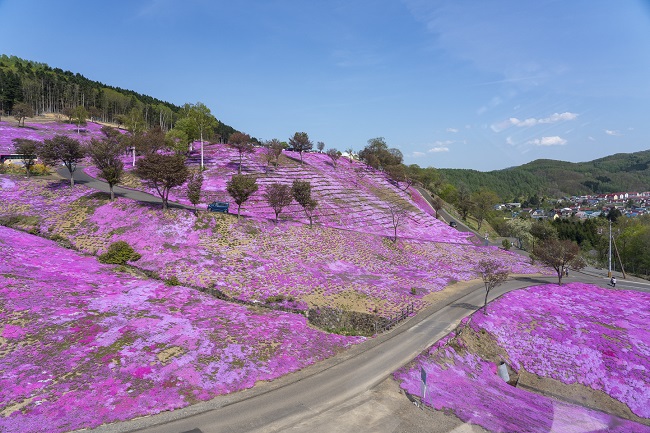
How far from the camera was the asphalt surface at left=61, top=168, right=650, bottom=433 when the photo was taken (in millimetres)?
14531

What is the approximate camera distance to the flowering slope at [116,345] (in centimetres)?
1493

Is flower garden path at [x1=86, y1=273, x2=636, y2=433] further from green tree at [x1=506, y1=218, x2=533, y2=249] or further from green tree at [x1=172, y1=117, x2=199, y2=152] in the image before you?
green tree at [x1=506, y1=218, x2=533, y2=249]

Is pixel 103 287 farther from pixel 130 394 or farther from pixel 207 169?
pixel 207 169

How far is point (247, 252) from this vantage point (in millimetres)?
40469

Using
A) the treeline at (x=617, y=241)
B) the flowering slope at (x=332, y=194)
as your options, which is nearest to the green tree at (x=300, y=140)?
the flowering slope at (x=332, y=194)

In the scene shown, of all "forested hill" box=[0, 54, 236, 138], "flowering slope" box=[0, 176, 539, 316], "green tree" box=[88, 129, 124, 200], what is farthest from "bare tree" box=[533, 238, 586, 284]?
"forested hill" box=[0, 54, 236, 138]

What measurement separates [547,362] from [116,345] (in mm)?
31543

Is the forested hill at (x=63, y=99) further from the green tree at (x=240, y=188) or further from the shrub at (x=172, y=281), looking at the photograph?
the shrub at (x=172, y=281)

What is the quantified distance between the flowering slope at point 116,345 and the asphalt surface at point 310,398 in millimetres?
788

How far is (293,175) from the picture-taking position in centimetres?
8212

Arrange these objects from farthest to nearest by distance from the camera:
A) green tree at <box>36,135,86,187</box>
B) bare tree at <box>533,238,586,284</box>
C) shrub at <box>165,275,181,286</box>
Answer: green tree at <box>36,135,86,187</box> < bare tree at <box>533,238,586,284</box> < shrub at <box>165,275,181,286</box>

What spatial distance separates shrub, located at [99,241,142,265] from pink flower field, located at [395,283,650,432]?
91.5ft

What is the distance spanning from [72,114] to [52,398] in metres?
116

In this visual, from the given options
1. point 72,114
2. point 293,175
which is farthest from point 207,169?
point 72,114
